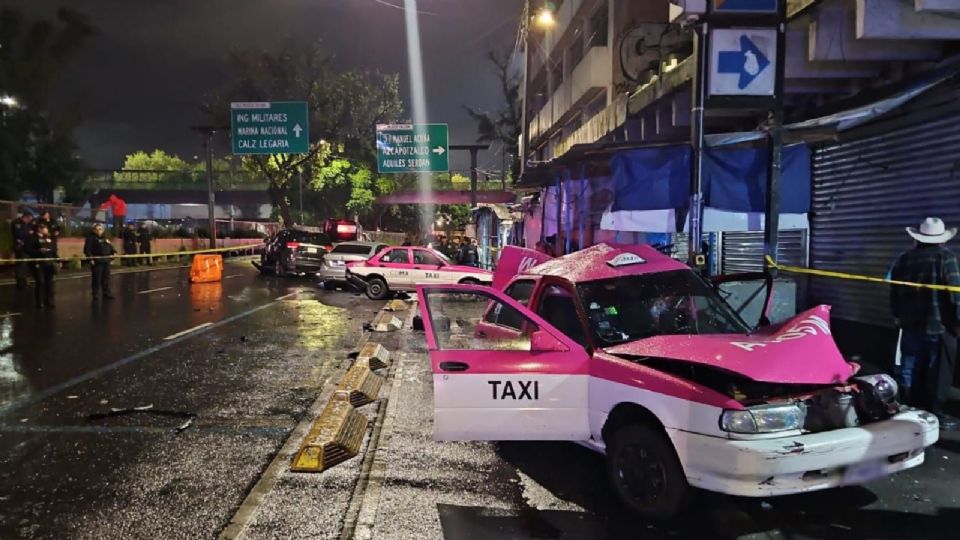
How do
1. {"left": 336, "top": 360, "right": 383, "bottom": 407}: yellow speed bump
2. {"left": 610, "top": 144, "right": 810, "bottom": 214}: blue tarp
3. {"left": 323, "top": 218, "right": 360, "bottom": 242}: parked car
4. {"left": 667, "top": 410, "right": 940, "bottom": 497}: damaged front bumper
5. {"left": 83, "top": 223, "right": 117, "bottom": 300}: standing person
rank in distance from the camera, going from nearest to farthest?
{"left": 667, "top": 410, "right": 940, "bottom": 497}: damaged front bumper, {"left": 336, "top": 360, "right": 383, "bottom": 407}: yellow speed bump, {"left": 610, "top": 144, "right": 810, "bottom": 214}: blue tarp, {"left": 83, "top": 223, "right": 117, "bottom": 300}: standing person, {"left": 323, "top": 218, "right": 360, "bottom": 242}: parked car

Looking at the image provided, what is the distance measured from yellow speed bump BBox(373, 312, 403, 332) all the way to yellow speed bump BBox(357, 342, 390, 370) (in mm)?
2596

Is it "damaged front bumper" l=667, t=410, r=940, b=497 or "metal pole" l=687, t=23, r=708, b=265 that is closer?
"damaged front bumper" l=667, t=410, r=940, b=497

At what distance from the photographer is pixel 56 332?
10.8 metres

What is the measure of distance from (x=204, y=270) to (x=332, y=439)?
17.9m

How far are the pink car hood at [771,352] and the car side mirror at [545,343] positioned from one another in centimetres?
37

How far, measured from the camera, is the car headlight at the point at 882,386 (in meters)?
4.05

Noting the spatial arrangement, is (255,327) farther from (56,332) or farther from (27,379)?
(27,379)

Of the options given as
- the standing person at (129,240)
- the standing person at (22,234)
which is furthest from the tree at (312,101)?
the standing person at (22,234)

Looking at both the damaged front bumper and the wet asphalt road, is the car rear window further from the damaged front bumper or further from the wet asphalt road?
the damaged front bumper

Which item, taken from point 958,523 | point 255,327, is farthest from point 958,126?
point 255,327

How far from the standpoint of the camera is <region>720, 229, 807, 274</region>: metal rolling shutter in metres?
10.8

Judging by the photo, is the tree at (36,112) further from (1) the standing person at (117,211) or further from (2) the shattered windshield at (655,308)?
(2) the shattered windshield at (655,308)

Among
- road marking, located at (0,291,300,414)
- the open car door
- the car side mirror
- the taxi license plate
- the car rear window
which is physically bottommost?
road marking, located at (0,291,300,414)

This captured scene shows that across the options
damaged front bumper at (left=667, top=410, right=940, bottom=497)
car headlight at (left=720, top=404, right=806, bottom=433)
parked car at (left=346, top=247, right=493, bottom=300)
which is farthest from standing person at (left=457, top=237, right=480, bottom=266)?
car headlight at (left=720, top=404, right=806, bottom=433)
